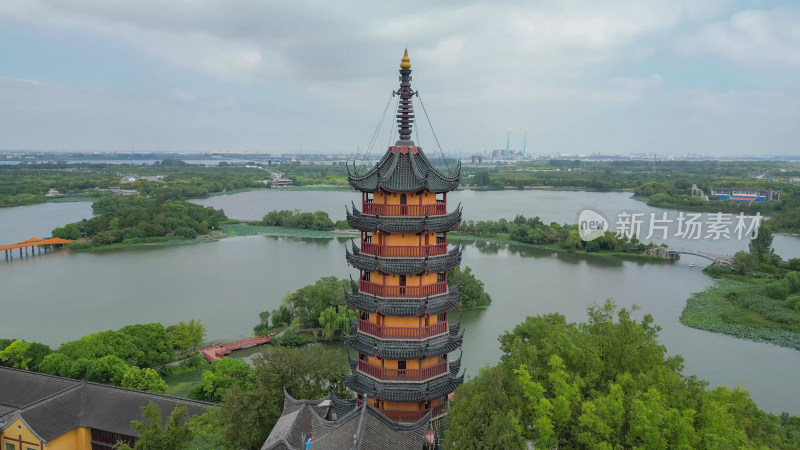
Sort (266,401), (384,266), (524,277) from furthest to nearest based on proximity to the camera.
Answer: (524,277)
(266,401)
(384,266)

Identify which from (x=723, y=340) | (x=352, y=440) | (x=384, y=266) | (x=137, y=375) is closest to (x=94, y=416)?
(x=137, y=375)

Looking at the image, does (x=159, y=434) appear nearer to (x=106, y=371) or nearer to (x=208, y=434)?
(x=208, y=434)

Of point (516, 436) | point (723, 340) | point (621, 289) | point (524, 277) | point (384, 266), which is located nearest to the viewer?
point (516, 436)

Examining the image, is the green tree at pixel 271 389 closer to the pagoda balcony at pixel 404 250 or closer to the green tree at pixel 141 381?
the pagoda balcony at pixel 404 250

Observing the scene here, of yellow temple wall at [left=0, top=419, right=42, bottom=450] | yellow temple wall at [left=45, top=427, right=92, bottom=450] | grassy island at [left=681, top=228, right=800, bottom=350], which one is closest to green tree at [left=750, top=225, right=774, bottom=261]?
grassy island at [left=681, top=228, right=800, bottom=350]

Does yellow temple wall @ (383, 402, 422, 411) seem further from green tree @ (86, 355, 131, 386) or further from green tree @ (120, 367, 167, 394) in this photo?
green tree @ (86, 355, 131, 386)

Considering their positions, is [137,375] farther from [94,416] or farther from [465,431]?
[465,431]
